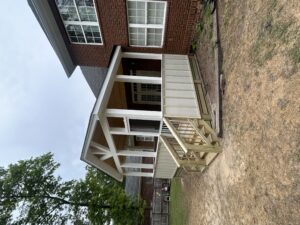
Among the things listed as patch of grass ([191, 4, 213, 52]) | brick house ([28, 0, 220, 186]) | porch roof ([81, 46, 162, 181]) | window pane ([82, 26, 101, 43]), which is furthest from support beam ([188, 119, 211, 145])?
window pane ([82, 26, 101, 43])

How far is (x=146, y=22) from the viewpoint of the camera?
1042 cm

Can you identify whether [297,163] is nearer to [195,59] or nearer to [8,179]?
[195,59]

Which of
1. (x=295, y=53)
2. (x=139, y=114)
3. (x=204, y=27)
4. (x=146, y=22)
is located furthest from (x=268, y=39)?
(x=146, y=22)

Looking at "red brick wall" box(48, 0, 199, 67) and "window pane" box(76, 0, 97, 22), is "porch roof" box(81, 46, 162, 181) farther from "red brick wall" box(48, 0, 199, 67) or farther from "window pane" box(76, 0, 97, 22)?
"window pane" box(76, 0, 97, 22)

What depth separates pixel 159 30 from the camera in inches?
418

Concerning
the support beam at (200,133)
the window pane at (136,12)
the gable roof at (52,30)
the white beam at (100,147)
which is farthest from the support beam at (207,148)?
the gable roof at (52,30)

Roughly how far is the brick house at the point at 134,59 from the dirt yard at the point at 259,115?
1441 mm

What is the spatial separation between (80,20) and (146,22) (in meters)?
2.57

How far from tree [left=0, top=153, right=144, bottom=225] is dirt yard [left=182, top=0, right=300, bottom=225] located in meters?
8.26

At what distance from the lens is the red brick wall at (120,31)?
967 cm

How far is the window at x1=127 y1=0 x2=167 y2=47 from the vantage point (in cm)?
983

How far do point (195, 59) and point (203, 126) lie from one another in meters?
3.73

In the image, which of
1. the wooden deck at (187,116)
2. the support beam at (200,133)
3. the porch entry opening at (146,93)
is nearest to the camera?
the support beam at (200,133)

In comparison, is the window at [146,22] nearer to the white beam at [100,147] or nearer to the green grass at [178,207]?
the white beam at [100,147]
